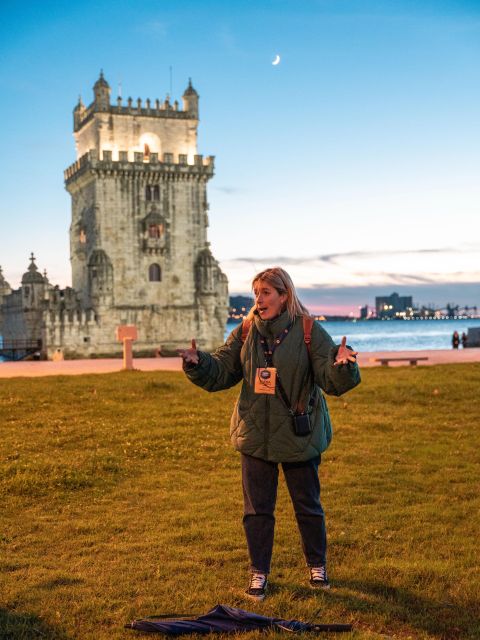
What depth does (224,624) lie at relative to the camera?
5.93m

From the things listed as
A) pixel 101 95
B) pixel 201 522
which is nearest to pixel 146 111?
pixel 101 95

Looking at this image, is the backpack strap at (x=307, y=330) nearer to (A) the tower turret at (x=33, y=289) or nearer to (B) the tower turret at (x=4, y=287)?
(A) the tower turret at (x=33, y=289)

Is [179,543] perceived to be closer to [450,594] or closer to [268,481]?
[268,481]

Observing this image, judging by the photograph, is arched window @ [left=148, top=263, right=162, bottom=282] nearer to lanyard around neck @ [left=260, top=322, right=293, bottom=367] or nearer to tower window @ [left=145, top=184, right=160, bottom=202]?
tower window @ [left=145, top=184, right=160, bottom=202]

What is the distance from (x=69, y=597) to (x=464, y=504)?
5.22 m

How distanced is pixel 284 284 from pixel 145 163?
168ft

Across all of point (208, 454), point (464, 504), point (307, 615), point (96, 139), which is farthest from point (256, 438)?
point (96, 139)

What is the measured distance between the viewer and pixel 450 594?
Result: 6.75 m

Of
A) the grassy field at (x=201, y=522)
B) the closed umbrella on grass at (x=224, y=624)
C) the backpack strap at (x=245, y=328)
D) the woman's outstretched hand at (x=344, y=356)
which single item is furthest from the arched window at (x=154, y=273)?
the closed umbrella on grass at (x=224, y=624)

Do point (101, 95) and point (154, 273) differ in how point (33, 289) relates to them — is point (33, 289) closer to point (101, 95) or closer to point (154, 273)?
point (154, 273)

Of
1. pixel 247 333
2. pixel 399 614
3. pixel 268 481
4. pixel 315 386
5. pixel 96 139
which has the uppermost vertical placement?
pixel 96 139

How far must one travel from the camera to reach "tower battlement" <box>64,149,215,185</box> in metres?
56.1

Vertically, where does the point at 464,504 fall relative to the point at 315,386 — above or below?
below

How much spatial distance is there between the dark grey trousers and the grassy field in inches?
16.4
